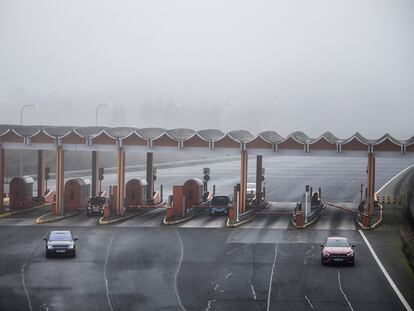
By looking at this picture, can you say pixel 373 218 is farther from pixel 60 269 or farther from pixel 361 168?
pixel 361 168

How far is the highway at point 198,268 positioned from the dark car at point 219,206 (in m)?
0.98

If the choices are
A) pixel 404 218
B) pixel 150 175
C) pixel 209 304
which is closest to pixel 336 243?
pixel 209 304

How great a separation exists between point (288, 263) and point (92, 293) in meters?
10.9

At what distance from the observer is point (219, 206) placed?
179ft

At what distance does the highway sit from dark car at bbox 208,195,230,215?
3.23 ft

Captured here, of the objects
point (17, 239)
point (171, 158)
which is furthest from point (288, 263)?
point (171, 158)

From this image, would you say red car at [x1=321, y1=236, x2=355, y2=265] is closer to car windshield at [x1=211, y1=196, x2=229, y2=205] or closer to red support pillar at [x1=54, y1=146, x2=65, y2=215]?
car windshield at [x1=211, y1=196, x2=229, y2=205]

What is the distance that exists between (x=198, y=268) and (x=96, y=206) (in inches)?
850

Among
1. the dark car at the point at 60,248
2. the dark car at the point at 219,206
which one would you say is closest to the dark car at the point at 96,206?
the dark car at the point at 219,206

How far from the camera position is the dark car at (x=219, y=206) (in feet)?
179

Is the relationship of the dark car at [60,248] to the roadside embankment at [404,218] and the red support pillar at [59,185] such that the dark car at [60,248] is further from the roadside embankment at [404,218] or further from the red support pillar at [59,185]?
the red support pillar at [59,185]

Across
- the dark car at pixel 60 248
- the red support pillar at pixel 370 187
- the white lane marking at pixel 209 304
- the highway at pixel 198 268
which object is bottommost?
the white lane marking at pixel 209 304

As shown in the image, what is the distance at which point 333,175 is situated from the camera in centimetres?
10794

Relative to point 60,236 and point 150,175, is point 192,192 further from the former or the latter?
point 60,236
